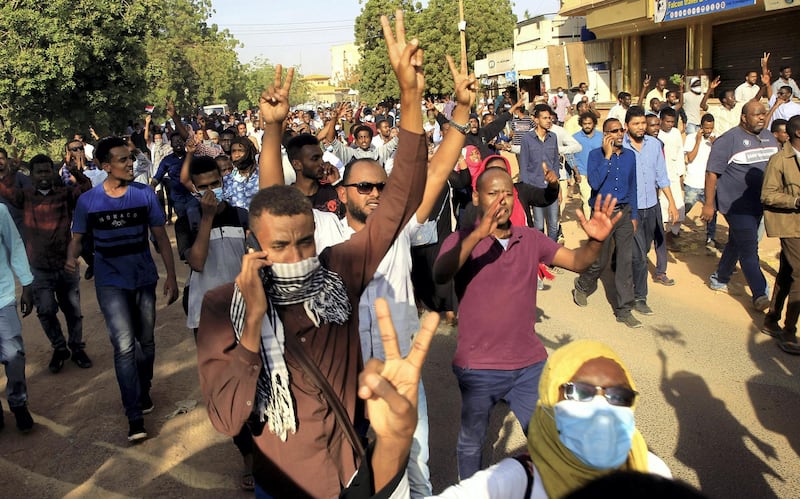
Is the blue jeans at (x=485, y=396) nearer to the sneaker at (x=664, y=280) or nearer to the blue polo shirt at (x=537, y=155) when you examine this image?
the sneaker at (x=664, y=280)

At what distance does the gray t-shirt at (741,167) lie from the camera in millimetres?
6812

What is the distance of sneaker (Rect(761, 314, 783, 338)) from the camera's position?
617 cm

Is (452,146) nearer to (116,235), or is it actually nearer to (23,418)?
(116,235)

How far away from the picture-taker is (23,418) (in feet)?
17.6

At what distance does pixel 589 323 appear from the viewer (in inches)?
274

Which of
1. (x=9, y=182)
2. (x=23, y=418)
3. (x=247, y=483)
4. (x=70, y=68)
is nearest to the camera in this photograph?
(x=247, y=483)

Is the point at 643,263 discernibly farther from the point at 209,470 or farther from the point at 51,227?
the point at 51,227

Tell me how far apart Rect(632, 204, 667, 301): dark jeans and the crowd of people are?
2 centimetres

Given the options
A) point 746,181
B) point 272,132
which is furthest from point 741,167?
point 272,132

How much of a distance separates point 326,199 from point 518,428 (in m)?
2.12

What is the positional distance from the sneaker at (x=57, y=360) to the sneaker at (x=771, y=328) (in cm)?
655

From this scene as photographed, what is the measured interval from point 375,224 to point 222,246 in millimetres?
2096

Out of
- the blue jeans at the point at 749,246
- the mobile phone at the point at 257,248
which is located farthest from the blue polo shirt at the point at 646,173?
the mobile phone at the point at 257,248

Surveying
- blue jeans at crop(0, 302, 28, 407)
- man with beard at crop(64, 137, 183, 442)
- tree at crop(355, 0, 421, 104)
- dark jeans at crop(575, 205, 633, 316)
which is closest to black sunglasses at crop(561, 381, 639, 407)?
man with beard at crop(64, 137, 183, 442)
